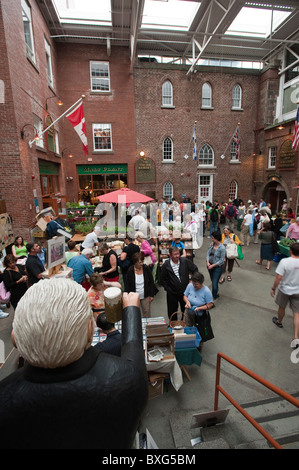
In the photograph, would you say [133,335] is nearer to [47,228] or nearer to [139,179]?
[47,228]

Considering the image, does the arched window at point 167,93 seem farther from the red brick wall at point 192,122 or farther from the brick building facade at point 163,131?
the red brick wall at point 192,122

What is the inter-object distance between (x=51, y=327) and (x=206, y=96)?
70.9ft

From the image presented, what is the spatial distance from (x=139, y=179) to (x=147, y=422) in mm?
16636

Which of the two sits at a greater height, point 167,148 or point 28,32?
point 28,32

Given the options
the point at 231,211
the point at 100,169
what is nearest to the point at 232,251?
the point at 231,211

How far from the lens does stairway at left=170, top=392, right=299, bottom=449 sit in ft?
8.91

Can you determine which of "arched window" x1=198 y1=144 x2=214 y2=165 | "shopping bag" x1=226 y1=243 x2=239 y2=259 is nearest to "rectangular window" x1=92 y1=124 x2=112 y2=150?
"arched window" x1=198 y1=144 x2=214 y2=165

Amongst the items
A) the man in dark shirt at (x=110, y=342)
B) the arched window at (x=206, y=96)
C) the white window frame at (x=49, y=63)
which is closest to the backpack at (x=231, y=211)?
the arched window at (x=206, y=96)

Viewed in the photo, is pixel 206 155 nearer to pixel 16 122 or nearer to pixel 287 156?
pixel 287 156

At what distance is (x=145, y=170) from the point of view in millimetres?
18250

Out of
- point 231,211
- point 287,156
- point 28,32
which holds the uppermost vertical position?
point 28,32

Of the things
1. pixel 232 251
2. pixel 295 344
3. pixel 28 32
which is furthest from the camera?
pixel 28 32

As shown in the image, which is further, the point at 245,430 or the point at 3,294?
the point at 3,294

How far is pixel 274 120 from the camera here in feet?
61.2
